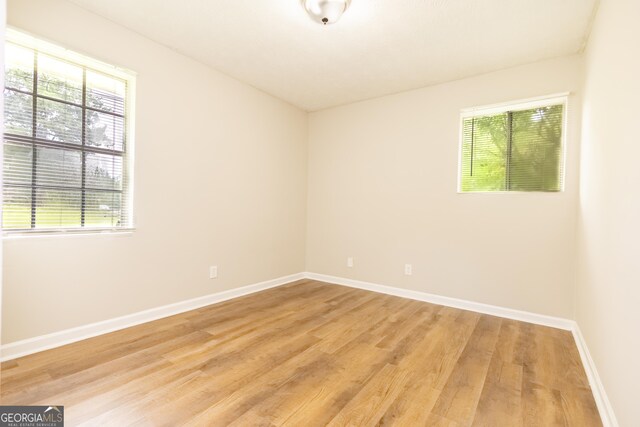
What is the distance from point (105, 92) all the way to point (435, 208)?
3.54 m

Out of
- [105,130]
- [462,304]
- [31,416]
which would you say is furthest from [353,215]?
[31,416]

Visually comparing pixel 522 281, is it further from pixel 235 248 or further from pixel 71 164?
pixel 71 164

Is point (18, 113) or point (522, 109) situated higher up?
point (522, 109)

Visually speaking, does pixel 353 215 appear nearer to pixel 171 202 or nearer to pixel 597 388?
pixel 171 202

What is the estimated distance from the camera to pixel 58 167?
2.31m

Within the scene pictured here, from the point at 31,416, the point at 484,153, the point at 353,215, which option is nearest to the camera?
the point at 31,416

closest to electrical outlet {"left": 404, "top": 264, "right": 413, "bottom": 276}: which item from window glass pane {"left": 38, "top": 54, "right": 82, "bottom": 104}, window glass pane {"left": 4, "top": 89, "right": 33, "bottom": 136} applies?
window glass pane {"left": 38, "top": 54, "right": 82, "bottom": 104}

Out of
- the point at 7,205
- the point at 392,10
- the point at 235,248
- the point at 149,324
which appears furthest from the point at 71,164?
the point at 392,10

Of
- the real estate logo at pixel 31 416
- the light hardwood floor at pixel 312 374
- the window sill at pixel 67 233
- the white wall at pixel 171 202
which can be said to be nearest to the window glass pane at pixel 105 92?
the white wall at pixel 171 202

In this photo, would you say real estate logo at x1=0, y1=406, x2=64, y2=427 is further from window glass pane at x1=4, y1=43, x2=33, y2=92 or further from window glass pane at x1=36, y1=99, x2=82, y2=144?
window glass pane at x1=4, y1=43, x2=33, y2=92

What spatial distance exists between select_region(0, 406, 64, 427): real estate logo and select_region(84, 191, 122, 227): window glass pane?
1.34 metres

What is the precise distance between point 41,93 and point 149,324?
2045 mm

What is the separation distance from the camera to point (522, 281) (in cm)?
309

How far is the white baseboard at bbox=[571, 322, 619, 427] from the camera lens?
1.56m
